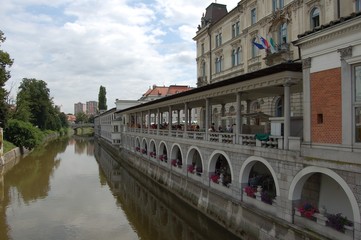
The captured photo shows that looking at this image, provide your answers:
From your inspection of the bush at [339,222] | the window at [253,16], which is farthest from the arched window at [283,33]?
the bush at [339,222]

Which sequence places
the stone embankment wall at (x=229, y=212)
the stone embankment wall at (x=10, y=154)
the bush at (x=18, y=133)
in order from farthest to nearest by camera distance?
the bush at (x=18, y=133)
the stone embankment wall at (x=10, y=154)
the stone embankment wall at (x=229, y=212)

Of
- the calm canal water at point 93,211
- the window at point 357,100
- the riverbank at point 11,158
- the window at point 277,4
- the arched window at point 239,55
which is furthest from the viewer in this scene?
the riverbank at point 11,158

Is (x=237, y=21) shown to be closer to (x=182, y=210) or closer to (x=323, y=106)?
(x=182, y=210)

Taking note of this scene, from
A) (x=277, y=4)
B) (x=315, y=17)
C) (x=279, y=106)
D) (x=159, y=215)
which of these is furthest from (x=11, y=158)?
(x=315, y=17)

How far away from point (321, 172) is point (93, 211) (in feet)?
52.8

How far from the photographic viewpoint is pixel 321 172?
11.3m

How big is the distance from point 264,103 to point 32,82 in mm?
75670

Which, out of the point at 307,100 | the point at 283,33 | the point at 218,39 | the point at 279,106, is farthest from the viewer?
the point at 218,39

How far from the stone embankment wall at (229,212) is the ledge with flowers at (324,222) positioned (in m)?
0.36

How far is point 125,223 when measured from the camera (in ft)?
65.6

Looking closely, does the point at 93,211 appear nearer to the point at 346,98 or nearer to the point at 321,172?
the point at 321,172

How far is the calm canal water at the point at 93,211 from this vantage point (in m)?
17.8

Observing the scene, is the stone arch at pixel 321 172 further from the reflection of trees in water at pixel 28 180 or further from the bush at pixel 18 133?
the bush at pixel 18 133

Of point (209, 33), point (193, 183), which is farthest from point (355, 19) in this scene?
point (209, 33)
